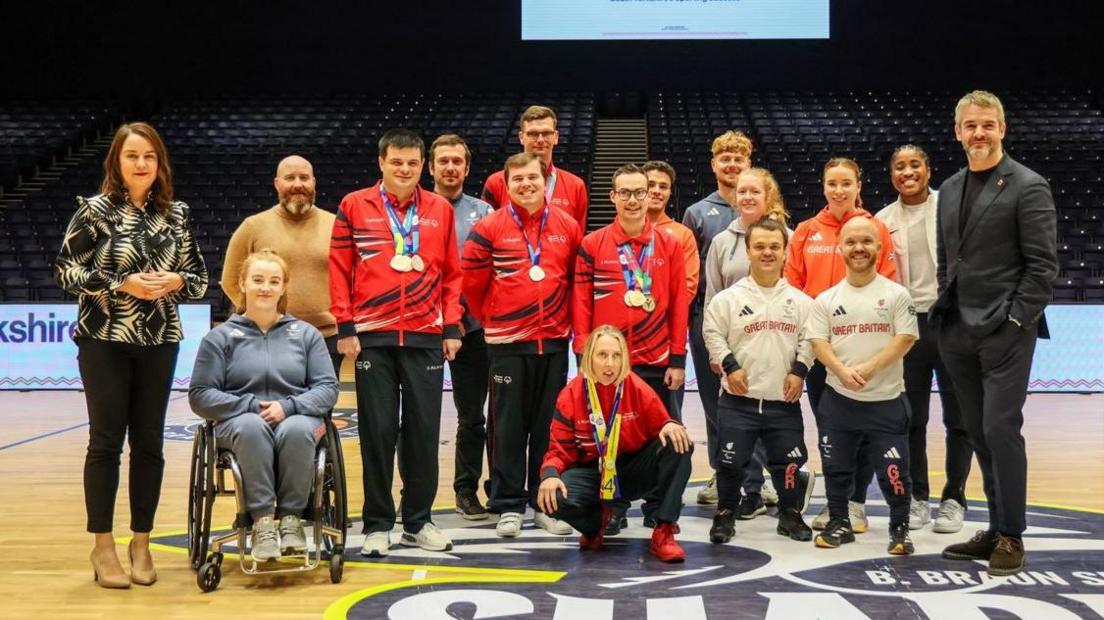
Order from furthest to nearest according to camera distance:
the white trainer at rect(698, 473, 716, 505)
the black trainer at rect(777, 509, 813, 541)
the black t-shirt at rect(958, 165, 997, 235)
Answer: the white trainer at rect(698, 473, 716, 505), the black trainer at rect(777, 509, 813, 541), the black t-shirt at rect(958, 165, 997, 235)

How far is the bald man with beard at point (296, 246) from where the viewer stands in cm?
389

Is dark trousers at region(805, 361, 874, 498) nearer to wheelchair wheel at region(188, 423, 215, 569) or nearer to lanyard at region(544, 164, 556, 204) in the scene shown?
lanyard at region(544, 164, 556, 204)

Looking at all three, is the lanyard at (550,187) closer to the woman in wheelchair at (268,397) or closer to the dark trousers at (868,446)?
the woman in wheelchair at (268,397)

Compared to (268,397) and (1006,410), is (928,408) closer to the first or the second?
(1006,410)

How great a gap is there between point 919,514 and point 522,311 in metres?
1.67

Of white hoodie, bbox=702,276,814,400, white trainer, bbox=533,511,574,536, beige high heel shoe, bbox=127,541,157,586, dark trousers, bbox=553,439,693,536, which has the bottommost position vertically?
beige high heel shoe, bbox=127,541,157,586

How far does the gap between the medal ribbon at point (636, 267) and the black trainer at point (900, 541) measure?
1.18 metres

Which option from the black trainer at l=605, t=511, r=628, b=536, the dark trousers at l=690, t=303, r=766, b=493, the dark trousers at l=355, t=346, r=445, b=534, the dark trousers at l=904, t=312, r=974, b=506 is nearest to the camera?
the dark trousers at l=355, t=346, r=445, b=534

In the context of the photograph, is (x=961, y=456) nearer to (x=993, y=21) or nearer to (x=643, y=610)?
(x=643, y=610)

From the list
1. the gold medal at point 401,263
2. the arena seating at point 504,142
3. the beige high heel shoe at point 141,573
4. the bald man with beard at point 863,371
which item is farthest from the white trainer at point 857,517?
the arena seating at point 504,142

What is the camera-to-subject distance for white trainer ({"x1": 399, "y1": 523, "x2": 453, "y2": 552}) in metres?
3.54

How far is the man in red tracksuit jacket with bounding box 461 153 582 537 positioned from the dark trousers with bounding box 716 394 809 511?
0.62 meters

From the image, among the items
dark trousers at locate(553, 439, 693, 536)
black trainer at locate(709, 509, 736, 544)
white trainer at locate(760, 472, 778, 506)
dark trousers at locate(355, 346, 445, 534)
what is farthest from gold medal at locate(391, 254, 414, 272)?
white trainer at locate(760, 472, 778, 506)

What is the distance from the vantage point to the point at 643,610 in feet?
9.25
